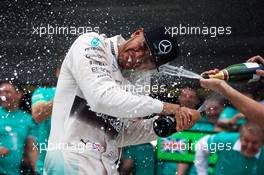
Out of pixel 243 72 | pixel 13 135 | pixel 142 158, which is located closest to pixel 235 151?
pixel 142 158

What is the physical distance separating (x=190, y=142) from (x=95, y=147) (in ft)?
2.09

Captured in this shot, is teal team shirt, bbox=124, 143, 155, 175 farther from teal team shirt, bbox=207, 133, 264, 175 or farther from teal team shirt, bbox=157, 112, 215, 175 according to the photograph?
teal team shirt, bbox=207, 133, 264, 175

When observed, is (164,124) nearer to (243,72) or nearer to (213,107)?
(243,72)

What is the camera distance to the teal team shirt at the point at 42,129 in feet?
7.53

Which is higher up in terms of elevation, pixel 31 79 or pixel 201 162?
pixel 31 79

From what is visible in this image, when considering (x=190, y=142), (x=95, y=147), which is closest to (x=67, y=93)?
(x=95, y=147)

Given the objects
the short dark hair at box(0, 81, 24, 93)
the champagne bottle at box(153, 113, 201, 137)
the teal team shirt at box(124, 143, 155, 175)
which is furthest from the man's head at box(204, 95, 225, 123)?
the short dark hair at box(0, 81, 24, 93)

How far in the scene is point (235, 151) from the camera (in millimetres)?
2320

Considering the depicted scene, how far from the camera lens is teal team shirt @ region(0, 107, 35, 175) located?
7.70ft

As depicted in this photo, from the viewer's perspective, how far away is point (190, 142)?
92.0 inches

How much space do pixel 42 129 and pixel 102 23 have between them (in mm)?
499

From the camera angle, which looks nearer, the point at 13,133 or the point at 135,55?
the point at 135,55

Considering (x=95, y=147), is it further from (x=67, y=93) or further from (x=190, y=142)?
(x=190, y=142)

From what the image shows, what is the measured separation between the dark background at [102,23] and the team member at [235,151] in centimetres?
29
